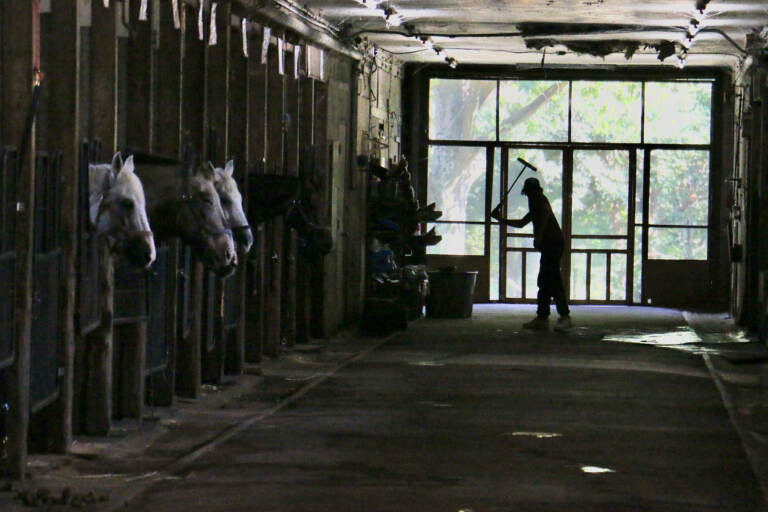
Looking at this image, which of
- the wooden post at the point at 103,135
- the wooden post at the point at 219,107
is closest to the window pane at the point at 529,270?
the wooden post at the point at 219,107

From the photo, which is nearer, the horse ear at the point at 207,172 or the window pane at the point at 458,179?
the horse ear at the point at 207,172

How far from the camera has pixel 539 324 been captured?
1998 centimetres

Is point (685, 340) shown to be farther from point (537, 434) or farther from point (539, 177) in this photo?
point (537, 434)

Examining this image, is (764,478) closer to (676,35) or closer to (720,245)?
(676,35)

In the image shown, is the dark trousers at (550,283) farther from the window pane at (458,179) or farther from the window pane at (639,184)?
the window pane at (639,184)

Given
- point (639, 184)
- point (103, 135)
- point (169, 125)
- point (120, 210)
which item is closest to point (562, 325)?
point (639, 184)

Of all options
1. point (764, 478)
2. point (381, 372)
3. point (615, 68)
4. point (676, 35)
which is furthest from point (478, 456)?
point (615, 68)

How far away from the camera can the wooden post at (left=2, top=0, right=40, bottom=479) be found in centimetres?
827

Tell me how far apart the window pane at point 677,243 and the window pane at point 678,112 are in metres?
1.46

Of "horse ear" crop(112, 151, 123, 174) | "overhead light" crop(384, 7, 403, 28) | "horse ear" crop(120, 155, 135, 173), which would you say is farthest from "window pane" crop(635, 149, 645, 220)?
"horse ear" crop(112, 151, 123, 174)

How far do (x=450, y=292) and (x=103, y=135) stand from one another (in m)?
12.3

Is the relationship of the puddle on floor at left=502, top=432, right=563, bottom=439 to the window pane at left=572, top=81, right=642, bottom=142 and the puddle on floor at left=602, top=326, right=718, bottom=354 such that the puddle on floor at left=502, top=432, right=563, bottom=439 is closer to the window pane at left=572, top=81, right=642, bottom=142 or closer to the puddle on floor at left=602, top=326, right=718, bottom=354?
the puddle on floor at left=602, top=326, right=718, bottom=354

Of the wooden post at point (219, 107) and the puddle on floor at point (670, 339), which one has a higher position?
the wooden post at point (219, 107)

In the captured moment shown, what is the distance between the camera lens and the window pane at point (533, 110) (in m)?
25.1
